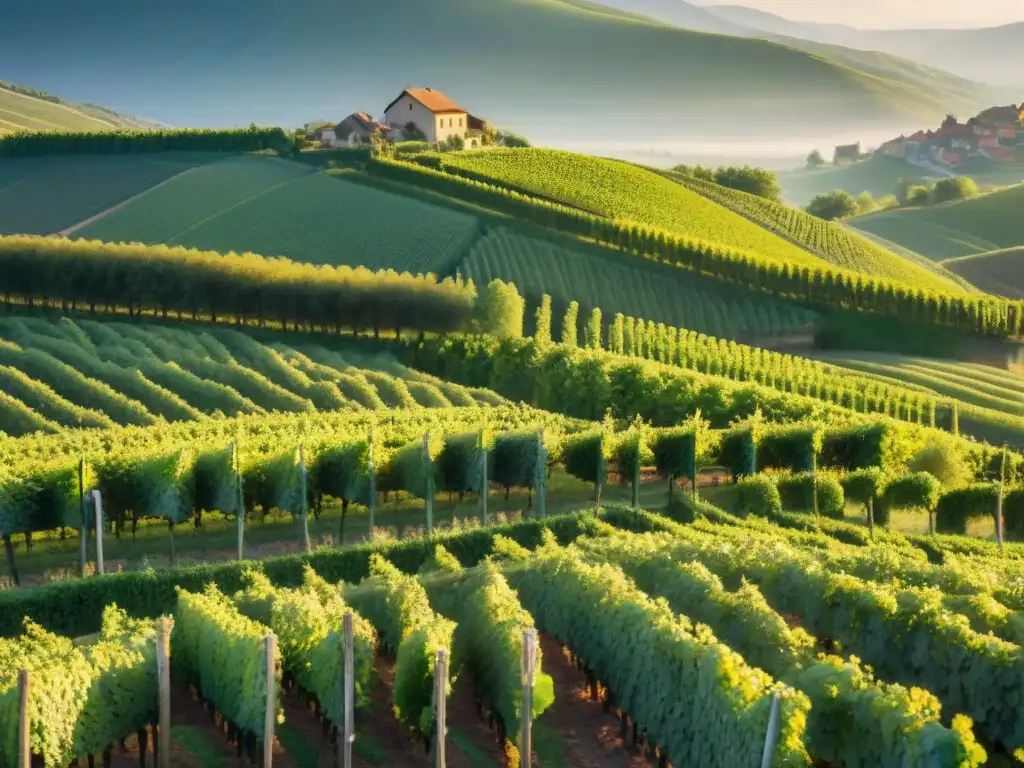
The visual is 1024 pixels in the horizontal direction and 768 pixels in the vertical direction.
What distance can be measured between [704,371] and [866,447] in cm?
2282

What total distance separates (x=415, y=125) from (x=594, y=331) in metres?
66.6

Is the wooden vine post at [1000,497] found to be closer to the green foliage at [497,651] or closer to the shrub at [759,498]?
the shrub at [759,498]

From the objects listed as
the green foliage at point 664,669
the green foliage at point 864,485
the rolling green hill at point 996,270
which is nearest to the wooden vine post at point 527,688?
the green foliage at point 664,669

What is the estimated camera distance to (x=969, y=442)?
168 feet

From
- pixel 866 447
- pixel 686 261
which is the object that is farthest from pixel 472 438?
pixel 686 261

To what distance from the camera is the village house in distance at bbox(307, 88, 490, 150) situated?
130m

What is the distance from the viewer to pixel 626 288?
85375 mm

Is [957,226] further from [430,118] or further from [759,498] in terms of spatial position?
[759,498]

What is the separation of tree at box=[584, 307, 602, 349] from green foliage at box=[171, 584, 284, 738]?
5261 centimetres

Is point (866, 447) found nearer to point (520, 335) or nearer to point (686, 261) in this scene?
point (520, 335)

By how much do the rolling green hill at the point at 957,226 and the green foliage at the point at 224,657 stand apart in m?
138

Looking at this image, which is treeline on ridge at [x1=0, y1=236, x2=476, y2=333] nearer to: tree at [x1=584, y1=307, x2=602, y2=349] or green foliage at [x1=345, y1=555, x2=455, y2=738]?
tree at [x1=584, y1=307, x2=602, y2=349]

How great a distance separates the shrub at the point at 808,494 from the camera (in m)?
41.2

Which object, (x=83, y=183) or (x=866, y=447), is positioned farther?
(x=83, y=183)
